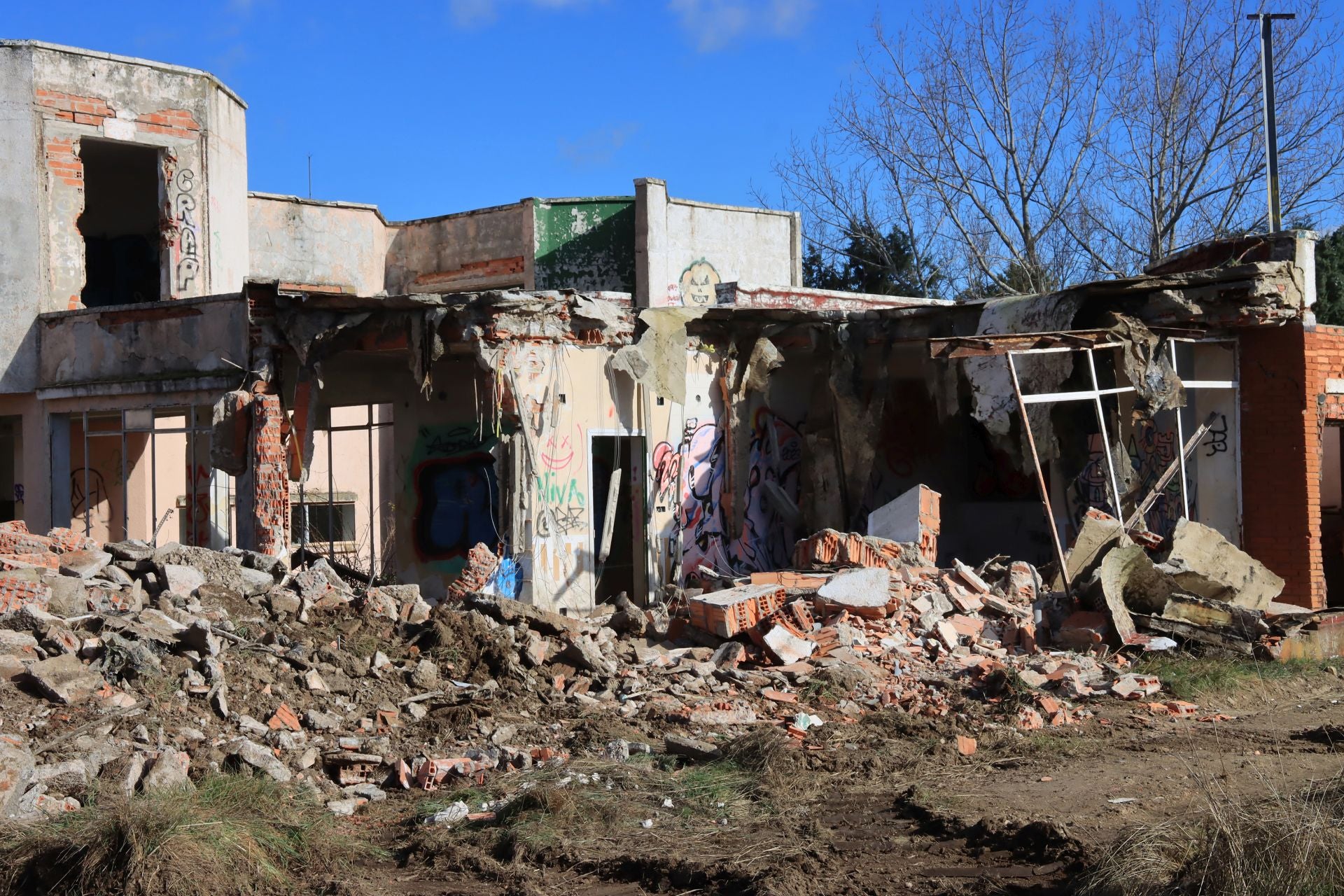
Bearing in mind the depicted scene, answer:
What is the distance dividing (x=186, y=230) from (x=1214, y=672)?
14.9 m

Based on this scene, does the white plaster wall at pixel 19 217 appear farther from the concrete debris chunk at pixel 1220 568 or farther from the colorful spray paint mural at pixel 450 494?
the concrete debris chunk at pixel 1220 568

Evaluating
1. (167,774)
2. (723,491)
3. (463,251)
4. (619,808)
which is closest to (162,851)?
(167,774)

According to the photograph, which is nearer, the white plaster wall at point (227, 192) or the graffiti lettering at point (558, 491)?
the graffiti lettering at point (558, 491)

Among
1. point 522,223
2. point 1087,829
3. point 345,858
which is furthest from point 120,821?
point 522,223

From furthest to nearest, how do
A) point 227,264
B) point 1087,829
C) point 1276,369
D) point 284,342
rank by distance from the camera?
point 227,264 → point 284,342 → point 1276,369 → point 1087,829

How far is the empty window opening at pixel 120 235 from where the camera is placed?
20531 mm

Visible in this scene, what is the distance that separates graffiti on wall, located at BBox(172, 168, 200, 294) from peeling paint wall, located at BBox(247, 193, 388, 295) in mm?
3382

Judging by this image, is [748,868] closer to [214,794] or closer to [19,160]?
[214,794]

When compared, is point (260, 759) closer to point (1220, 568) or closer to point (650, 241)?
point (1220, 568)

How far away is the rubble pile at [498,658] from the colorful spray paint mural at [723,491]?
2134mm

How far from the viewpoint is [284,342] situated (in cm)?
1402

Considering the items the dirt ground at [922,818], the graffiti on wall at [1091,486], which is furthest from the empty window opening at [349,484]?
the dirt ground at [922,818]

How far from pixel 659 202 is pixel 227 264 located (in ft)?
25.0

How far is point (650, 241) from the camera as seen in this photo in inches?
877
